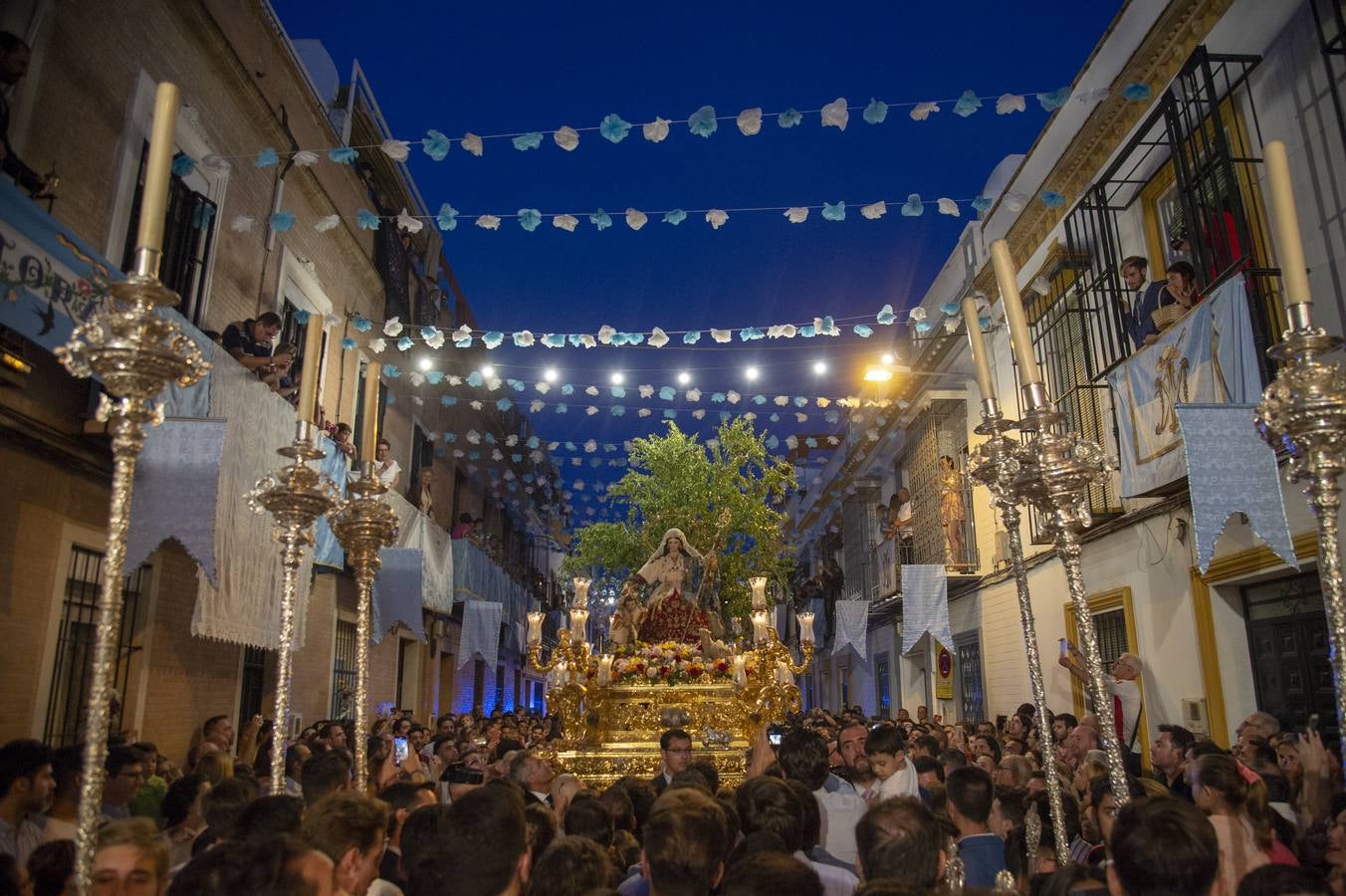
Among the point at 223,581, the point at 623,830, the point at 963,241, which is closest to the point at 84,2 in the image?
the point at 223,581

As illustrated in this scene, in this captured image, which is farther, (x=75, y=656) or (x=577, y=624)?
(x=577, y=624)

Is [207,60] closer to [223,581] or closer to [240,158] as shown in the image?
[240,158]

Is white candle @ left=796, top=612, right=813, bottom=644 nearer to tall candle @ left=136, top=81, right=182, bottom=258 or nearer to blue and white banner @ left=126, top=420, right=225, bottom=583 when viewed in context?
blue and white banner @ left=126, top=420, right=225, bottom=583

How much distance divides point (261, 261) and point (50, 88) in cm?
475

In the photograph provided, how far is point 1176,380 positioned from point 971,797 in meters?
6.52

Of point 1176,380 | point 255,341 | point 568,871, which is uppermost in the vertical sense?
point 255,341

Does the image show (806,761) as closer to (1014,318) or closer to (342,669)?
(1014,318)

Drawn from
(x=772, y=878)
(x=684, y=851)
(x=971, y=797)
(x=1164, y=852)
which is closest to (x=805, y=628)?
(x=971, y=797)

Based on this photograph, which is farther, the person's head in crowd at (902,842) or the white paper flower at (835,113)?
the white paper flower at (835,113)

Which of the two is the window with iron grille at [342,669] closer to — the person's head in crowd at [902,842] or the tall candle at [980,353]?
the tall candle at [980,353]

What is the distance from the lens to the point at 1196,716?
10.3m

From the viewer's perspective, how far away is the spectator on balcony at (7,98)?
7047mm

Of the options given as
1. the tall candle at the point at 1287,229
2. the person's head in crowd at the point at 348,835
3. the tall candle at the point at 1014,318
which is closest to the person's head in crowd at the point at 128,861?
the person's head in crowd at the point at 348,835

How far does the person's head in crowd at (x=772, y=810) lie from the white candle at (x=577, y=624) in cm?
705
